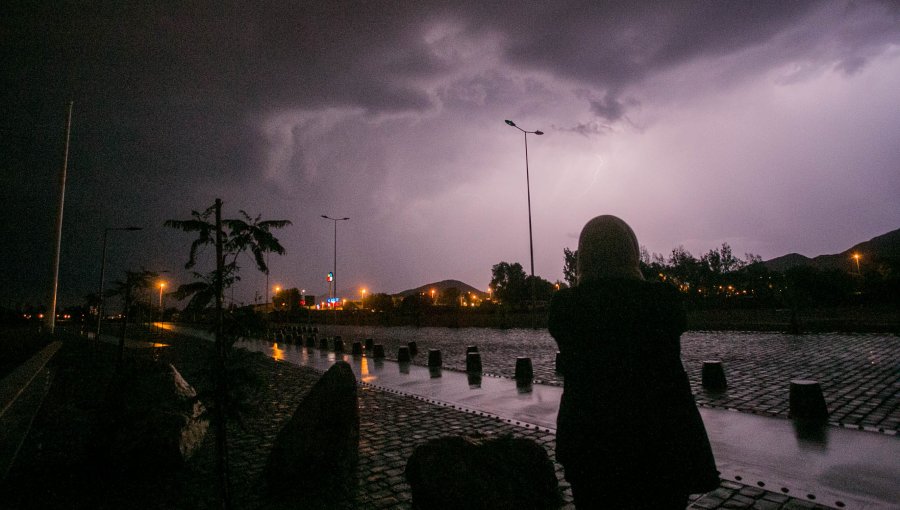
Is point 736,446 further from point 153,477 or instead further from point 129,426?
point 129,426

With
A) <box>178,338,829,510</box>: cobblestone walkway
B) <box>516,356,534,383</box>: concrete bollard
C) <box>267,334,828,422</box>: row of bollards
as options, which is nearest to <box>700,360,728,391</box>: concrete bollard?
<box>267,334,828,422</box>: row of bollards

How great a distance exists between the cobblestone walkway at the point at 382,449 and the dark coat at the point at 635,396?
2.00 metres

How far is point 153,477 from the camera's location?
4801 millimetres

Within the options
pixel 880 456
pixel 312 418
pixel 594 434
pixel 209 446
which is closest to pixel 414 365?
pixel 209 446

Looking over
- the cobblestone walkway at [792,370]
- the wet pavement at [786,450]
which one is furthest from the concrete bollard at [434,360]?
the wet pavement at [786,450]

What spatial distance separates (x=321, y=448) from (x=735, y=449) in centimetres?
459

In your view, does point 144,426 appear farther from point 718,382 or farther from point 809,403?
point 718,382

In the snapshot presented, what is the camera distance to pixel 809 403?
5965mm

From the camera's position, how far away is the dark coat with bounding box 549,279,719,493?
2.03 meters

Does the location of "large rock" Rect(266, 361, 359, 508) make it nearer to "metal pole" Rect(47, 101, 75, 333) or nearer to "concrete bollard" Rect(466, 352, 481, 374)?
"concrete bollard" Rect(466, 352, 481, 374)

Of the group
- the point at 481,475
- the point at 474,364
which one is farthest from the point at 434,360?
the point at 481,475

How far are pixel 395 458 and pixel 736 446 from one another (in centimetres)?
395

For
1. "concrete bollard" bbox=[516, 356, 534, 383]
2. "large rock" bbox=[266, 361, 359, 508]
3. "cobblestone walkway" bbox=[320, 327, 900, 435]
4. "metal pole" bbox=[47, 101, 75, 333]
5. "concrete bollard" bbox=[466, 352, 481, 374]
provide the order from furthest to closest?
"metal pole" bbox=[47, 101, 75, 333] < "concrete bollard" bbox=[466, 352, 481, 374] < "concrete bollard" bbox=[516, 356, 534, 383] < "cobblestone walkway" bbox=[320, 327, 900, 435] < "large rock" bbox=[266, 361, 359, 508]

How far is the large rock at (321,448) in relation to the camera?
4301 millimetres
